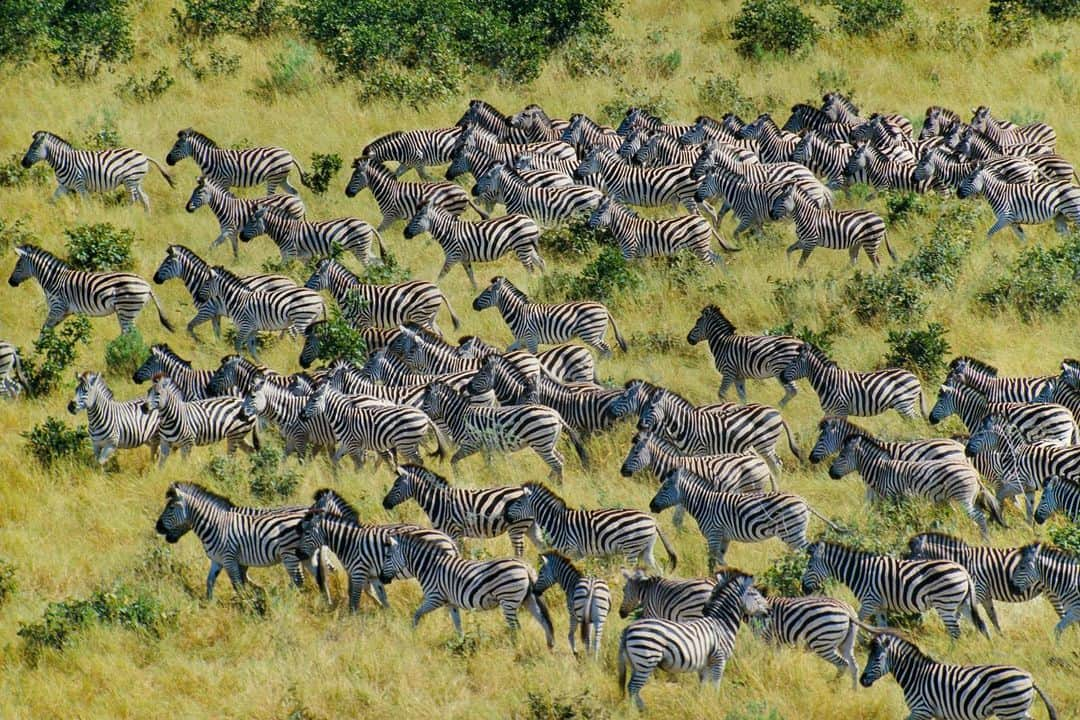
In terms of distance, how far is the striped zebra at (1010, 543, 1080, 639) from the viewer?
11.6m

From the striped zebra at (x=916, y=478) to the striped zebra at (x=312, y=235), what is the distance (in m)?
8.60

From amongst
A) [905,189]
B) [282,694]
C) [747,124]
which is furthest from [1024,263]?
[282,694]

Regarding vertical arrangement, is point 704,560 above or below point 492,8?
below

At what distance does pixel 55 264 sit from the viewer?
19.3 metres

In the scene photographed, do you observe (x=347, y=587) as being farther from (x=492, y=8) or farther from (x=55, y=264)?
(x=492, y=8)

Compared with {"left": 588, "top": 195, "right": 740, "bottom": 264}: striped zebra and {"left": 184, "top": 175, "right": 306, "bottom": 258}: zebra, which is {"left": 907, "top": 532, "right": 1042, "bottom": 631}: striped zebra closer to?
{"left": 588, "top": 195, "right": 740, "bottom": 264}: striped zebra

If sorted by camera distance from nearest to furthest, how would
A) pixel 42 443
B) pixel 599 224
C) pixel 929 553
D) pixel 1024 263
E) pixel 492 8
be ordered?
pixel 929 553, pixel 42 443, pixel 1024 263, pixel 599 224, pixel 492 8

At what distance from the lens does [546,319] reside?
1827 cm

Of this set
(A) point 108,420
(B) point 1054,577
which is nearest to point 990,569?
(B) point 1054,577

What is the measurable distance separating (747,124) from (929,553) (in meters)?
14.5

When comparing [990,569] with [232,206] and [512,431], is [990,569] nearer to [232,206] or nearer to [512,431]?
[512,431]

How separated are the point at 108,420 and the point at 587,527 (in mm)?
5435

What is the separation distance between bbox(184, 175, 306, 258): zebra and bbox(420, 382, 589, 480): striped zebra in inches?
277

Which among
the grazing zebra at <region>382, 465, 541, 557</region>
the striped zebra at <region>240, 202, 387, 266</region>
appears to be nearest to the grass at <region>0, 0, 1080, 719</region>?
the grazing zebra at <region>382, 465, 541, 557</region>
